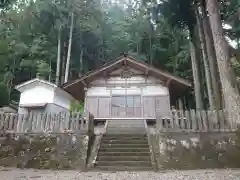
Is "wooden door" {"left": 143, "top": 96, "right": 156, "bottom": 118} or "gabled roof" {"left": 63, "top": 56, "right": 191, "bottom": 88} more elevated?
"gabled roof" {"left": 63, "top": 56, "right": 191, "bottom": 88}

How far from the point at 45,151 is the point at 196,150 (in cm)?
555

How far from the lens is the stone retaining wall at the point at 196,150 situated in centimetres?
791

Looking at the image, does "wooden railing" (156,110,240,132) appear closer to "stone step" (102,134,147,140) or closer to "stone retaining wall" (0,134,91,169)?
"stone step" (102,134,147,140)

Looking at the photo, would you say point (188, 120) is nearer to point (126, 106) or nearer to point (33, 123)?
point (33, 123)

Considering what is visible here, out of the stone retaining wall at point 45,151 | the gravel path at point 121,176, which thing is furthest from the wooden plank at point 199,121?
the stone retaining wall at point 45,151

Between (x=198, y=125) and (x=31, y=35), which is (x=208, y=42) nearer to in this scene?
(x=198, y=125)

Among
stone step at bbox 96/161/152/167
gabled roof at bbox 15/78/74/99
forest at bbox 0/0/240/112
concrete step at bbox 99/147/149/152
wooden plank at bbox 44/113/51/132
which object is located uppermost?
forest at bbox 0/0/240/112

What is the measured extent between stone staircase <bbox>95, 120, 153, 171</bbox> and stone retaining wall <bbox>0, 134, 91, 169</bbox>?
72cm

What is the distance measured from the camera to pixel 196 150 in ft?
26.9

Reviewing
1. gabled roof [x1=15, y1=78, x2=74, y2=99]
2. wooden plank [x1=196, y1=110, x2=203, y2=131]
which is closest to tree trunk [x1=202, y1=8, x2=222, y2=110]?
wooden plank [x1=196, y1=110, x2=203, y2=131]

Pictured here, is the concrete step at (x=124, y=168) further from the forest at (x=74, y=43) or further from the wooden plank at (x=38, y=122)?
the forest at (x=74, y=43)

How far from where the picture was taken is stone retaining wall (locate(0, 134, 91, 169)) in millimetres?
8211

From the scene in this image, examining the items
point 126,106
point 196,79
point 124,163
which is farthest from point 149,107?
point 124,163

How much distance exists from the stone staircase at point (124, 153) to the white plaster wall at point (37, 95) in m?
13.8
